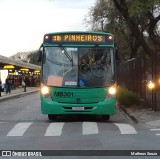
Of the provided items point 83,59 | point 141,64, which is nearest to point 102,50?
point 83,59

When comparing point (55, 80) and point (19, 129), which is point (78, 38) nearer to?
point (55, 80)

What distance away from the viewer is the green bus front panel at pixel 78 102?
731 inches

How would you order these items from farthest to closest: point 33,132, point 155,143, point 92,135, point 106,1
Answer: point 106,1
point 33,132
point 92,135
point 155,143

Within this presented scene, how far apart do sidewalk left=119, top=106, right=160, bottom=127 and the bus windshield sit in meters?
2.01

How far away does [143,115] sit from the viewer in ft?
69.9

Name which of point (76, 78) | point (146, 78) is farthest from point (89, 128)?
point (146, 78)

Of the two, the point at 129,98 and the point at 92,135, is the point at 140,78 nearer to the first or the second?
the point at 129,98

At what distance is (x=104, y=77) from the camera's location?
18.8m

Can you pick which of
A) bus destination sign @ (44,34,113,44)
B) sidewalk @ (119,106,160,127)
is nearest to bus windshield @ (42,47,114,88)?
bus destination sign @ (44,34,113,44)

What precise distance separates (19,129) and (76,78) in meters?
3.16

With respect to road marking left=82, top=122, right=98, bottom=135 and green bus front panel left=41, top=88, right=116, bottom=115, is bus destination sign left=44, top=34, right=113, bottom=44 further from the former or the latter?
road marking left=82, top=122, right=98, bottom=135

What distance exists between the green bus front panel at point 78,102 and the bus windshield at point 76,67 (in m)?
0.21

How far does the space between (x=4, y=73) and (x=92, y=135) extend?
144ft

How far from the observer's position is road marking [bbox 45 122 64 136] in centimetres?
1529
